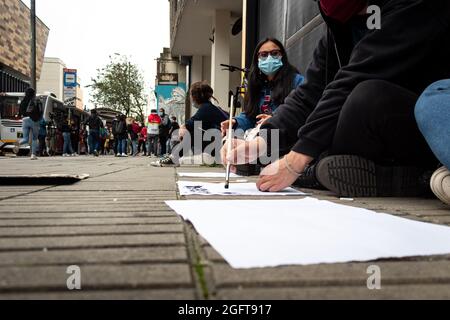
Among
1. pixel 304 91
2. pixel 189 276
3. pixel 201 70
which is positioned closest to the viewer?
pixel 189 276

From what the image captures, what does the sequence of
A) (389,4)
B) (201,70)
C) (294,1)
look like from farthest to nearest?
(201,70)
(294,1)
(389,4)

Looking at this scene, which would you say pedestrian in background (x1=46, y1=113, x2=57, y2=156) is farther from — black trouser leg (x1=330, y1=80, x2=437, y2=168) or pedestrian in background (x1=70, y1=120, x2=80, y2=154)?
black trouser leg (x1=330, y1=80, x2=437, y2=168)

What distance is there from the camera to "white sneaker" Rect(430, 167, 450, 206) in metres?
1.69

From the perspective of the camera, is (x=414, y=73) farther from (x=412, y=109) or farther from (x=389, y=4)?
(x=389, y=4)

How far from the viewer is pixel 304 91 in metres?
2.55

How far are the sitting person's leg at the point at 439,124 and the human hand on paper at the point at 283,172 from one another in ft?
1.64

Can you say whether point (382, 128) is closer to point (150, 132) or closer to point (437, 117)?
point (437, 117)

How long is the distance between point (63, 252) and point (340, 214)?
0.87 metres

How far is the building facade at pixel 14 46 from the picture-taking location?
2464 cm

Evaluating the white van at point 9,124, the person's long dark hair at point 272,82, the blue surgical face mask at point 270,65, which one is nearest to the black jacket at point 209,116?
the person's long dark hair at point 272,82
